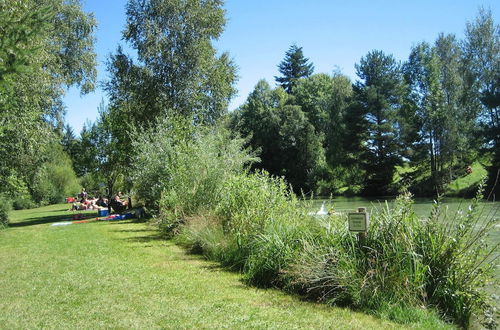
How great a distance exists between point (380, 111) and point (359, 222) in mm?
38846

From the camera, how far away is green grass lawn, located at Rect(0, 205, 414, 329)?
514 cm

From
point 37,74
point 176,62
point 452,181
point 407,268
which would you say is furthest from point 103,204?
point 407,268

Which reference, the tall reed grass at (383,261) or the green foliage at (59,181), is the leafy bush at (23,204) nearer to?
the green foliage at (59,181)

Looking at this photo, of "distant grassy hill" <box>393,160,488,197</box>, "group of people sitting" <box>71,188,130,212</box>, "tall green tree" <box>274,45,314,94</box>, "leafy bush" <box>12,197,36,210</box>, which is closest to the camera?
"group of people sitting" <box>71,188,130,212</box>

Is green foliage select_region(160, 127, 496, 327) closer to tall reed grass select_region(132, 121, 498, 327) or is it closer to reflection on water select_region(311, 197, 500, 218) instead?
tall reed grass select_region(132, 121, 498, 327)

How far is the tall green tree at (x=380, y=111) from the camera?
4209cm

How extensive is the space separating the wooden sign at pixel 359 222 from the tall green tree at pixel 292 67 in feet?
226

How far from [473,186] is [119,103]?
2472 centimetres

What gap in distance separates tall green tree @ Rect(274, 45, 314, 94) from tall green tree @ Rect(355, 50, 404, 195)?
30.2m

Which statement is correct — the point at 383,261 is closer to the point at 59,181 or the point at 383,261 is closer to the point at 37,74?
the point at 37,74

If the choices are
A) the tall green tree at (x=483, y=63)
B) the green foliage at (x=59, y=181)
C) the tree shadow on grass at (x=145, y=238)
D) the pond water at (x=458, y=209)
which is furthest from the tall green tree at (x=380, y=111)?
the green foliage at (x=59, y=181)

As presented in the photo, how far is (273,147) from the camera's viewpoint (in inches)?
2082

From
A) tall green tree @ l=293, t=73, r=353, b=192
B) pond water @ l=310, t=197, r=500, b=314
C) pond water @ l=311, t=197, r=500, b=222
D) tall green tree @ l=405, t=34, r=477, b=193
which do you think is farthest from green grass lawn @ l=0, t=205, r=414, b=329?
tall green tree @ l=293, t=73, r=353, b=192

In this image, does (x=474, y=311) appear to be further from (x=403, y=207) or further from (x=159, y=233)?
(x=159, y=233)
